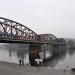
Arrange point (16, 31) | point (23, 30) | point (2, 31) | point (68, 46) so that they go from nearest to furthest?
point (2, 31)
point (16, 31)
point (23, 30)
point (68, 46)

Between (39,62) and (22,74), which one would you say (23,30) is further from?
(22,74)

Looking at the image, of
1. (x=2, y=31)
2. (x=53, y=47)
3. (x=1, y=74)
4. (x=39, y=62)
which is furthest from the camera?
(x=53, y=47)

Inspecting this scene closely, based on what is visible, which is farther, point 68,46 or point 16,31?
point 68,46

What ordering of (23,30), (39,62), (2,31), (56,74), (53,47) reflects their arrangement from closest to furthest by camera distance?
1. (56,74)
2. (39,62)
3. (2,31)
4. (23,30)
5. (53,47)

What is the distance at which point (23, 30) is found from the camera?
84750mm

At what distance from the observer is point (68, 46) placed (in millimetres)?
177250

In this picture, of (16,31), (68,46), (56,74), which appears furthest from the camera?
(68,46)

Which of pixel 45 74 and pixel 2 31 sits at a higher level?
pixel 2 31

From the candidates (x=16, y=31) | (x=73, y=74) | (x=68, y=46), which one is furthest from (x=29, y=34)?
(x=68, y=46)

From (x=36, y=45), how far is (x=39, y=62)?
95.4 feet

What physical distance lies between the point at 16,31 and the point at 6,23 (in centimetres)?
840

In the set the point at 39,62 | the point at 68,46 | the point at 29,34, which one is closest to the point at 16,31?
the point at 29,34

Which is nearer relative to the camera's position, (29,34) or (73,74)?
(73,74)

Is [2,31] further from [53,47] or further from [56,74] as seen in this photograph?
[53,47]
